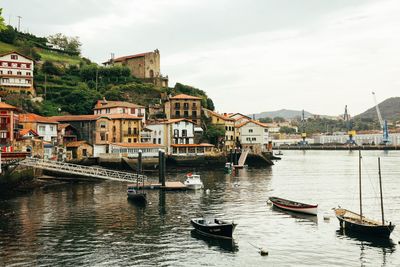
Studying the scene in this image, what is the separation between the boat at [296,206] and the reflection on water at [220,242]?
15835 mm

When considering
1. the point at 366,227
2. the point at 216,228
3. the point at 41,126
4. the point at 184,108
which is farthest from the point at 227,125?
the point at 216,228

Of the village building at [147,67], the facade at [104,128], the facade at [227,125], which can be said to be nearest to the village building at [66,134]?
the facade at [104,128]

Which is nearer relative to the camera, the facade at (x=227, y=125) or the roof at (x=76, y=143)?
the roof at (x=76, y=143)

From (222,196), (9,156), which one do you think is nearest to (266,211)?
(222,196)

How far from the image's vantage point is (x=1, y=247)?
37.8 m

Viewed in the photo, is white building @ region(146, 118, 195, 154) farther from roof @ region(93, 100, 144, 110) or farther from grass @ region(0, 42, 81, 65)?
grass @ region(0, 42, 81, 65)

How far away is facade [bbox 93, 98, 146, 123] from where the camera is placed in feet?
413

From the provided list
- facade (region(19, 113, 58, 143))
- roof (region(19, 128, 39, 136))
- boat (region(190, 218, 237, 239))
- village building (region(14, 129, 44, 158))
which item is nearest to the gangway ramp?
village building (region(14, 129, 44, 158))

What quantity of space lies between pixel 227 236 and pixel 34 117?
260ft

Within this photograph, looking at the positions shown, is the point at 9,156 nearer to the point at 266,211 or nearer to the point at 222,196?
the point at 222,196

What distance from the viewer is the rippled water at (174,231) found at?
1379 inches

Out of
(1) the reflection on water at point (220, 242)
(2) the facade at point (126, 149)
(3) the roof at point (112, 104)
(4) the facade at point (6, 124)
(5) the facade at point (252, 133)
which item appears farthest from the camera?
(5) the facade at point (252, 133)

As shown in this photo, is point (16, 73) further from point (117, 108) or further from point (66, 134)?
point (117, 108)

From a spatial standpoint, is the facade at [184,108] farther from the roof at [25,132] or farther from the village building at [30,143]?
the roof at [25,132]
